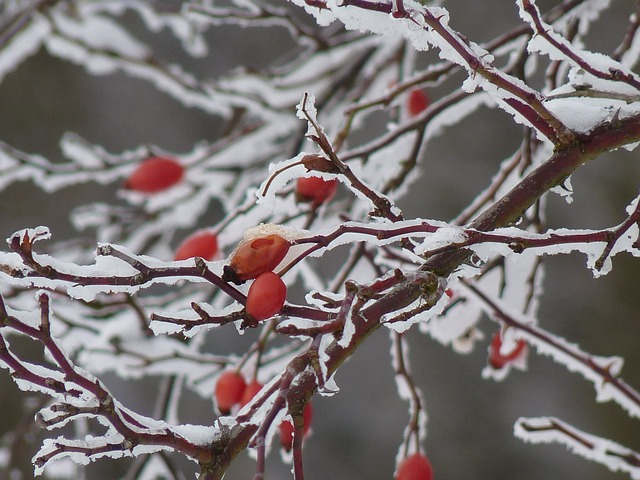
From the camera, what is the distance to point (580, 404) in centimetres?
243

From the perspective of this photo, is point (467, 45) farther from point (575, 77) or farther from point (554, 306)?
point (554, 306)

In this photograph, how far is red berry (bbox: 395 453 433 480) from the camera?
2.38ft

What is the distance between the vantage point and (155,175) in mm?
1116

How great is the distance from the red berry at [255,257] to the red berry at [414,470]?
396mm

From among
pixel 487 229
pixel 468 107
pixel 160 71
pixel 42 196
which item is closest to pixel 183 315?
pixel 487 229

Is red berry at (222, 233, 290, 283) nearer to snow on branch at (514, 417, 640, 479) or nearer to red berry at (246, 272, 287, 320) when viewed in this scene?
red berry at (246, 272, 287, 320)

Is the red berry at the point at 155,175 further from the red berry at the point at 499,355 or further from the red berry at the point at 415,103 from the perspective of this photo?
the red berry at the point at 499,355

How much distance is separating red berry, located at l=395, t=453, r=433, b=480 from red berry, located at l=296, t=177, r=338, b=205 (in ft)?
0.98

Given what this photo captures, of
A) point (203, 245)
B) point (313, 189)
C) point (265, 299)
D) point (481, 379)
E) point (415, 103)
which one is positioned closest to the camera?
point (265, 299)

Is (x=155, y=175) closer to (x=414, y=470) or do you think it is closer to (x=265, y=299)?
(x=414, y=470)

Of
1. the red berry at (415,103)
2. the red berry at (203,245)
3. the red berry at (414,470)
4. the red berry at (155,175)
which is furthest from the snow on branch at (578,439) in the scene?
the red berry at (155,175)

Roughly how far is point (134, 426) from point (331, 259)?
2.23 metres

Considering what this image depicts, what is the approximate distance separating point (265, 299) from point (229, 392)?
37 centimetres

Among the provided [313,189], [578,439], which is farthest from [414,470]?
[313,189]
